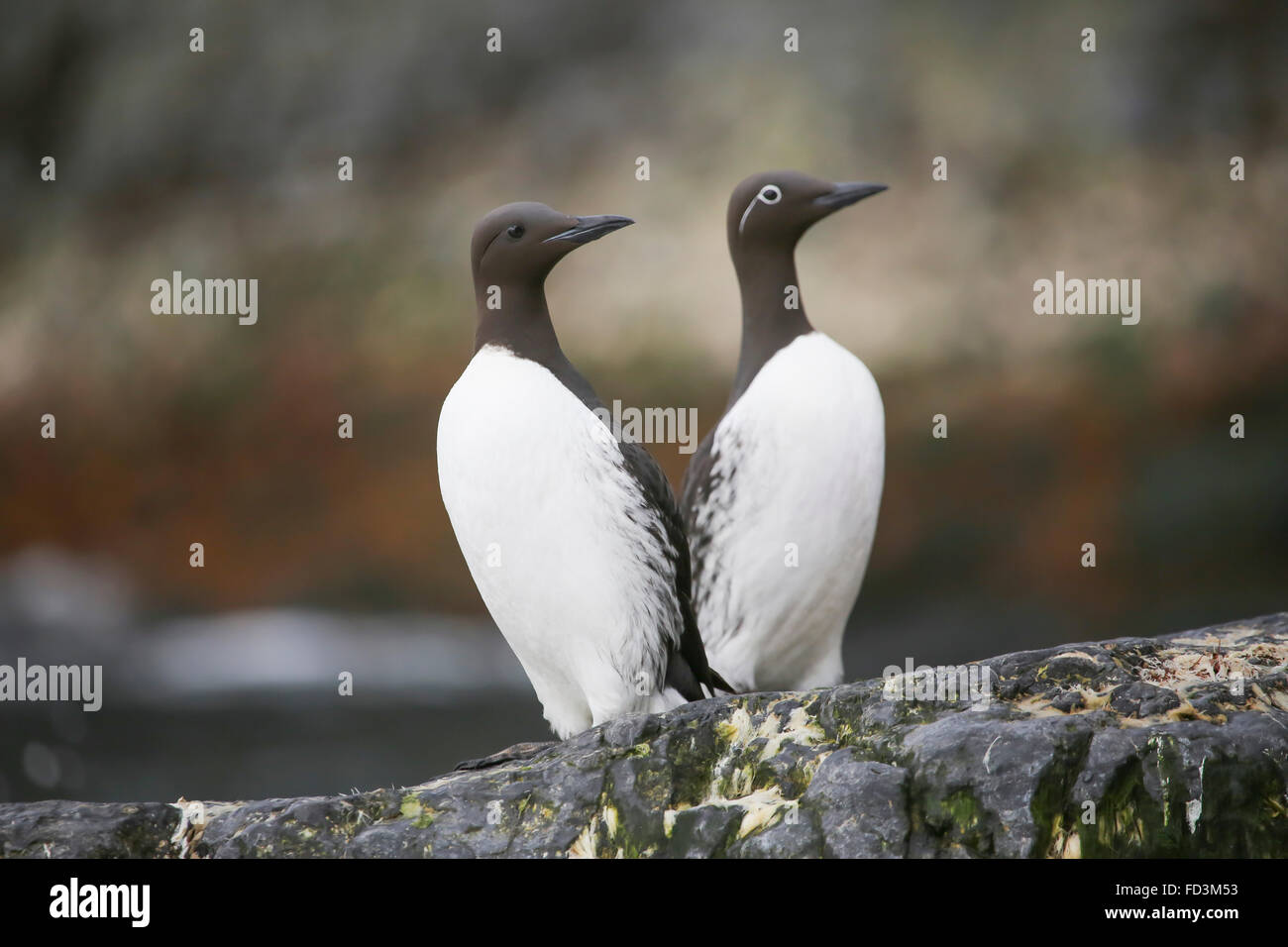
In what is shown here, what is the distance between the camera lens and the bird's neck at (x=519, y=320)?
14.7 ft

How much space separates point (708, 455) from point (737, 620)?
674 millimetres

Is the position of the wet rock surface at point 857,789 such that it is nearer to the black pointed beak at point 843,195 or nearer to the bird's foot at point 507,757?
the bird's foot at point 507,757

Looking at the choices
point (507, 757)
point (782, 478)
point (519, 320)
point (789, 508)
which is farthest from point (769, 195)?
point (507, 757)

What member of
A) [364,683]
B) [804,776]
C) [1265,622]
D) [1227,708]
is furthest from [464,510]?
[364,683]

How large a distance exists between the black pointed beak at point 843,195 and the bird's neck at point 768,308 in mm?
242

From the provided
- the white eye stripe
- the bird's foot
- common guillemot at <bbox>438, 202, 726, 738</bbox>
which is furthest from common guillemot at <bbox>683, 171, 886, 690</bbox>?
the bird's foot

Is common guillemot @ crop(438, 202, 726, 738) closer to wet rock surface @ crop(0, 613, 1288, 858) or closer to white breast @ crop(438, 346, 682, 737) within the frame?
white breast @ crop(438, 346, 682, 737)

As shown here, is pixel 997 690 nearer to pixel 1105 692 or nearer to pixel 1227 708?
pixel 1105 692

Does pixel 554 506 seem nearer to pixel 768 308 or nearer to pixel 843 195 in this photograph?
pixel 768 308

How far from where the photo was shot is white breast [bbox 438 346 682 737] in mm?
4293

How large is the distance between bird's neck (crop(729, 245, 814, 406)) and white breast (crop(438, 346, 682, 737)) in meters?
1.29

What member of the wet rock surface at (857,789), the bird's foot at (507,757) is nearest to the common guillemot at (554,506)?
the bird's foot at (507,757)

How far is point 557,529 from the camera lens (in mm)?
4312

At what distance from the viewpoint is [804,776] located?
3.65 meters
